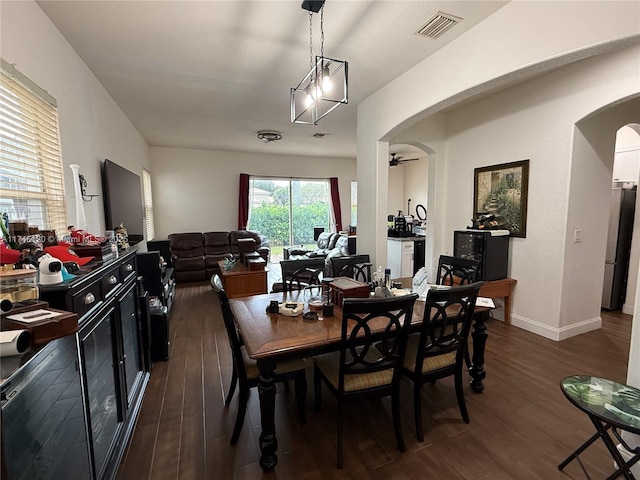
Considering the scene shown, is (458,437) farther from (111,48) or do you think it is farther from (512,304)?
(111,48)

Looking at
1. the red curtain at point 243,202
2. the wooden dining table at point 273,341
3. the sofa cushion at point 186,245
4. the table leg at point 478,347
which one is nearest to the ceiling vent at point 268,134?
the red curtain at point 243,202

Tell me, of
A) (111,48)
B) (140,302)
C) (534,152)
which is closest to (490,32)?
(534,152)

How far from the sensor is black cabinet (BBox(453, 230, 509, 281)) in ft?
11.5

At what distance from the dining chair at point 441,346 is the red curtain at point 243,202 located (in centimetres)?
588

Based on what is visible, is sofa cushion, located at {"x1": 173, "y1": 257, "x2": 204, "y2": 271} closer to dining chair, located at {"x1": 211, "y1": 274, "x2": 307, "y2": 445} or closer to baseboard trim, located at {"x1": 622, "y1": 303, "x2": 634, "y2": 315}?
dining chair, located at {"x1": 211, "y1": 274, "x2": 307, "y2": 445}

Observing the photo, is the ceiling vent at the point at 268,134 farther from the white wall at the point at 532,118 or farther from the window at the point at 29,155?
the window at the point at 29,155

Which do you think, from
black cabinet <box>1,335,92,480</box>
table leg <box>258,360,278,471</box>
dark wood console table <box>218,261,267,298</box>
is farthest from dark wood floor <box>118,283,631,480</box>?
dark wood console table <box>218,261,267,298</box>

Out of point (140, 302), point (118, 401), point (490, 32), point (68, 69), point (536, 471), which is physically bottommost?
point (536, 471)

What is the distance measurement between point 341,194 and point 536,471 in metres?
7.36

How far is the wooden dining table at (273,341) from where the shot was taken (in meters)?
1.60

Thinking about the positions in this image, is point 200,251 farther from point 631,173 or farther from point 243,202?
point 631,173

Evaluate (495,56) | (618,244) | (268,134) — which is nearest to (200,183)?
(268,134)

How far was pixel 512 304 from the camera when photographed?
3.68 meters

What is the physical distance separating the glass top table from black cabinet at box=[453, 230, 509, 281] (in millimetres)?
1926
